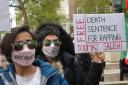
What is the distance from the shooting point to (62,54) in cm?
444

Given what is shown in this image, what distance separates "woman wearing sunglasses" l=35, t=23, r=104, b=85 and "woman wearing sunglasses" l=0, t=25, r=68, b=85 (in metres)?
0.97

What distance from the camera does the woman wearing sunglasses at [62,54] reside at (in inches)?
170

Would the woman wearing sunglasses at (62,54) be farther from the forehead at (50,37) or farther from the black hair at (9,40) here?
the black hair at (9,40)

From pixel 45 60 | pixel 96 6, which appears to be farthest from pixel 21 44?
pixel 96 6

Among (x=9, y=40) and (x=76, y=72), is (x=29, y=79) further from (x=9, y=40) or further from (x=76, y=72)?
(x=76, y=72)

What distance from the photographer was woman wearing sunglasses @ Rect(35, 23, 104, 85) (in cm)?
432

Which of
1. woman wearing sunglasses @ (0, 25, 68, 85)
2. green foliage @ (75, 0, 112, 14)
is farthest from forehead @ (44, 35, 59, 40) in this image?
green foliage @ (75, 0, 112, 14)

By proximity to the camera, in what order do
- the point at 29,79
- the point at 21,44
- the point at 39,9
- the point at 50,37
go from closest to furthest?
the point at 29,79 < the point at 21,44 < the point at 50,37 < the point at 39,9

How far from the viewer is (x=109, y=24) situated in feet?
17.2

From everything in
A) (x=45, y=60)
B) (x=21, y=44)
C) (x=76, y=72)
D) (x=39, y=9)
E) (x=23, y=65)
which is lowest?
(x=39, y=9)

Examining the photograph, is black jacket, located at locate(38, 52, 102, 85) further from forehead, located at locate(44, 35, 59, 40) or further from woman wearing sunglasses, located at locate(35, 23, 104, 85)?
forehead, located at locate(44, 35, 59, 40)

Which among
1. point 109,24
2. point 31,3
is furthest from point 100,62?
point 31,3

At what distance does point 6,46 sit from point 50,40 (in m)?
1.16

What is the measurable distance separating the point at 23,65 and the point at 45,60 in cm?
113
